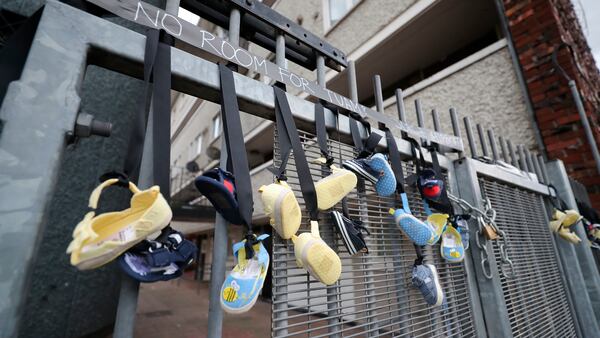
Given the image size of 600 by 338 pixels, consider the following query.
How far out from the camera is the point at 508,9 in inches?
141

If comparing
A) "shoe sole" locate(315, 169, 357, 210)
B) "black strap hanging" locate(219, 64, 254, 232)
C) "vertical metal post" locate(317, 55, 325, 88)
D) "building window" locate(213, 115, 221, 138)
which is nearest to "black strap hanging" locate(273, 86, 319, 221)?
"shoe sole" locate(315, 169, 357, 210)

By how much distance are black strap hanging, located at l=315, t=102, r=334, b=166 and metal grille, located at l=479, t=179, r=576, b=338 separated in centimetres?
127

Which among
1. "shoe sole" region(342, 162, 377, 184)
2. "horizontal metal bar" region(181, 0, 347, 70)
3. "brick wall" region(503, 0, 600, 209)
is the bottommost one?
"shoe sole" region(342, 162, 377, 184)

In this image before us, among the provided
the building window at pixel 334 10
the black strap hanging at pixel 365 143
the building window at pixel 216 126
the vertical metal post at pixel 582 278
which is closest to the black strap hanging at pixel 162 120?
the black strap hanging at pixel 365 143

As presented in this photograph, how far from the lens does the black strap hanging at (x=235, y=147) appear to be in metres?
0.71

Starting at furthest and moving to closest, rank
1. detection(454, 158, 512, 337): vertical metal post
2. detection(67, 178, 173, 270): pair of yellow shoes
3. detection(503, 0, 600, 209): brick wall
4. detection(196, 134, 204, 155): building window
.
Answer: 1. detection(196, 134, 204, 155): building window
2. detection(503, 0, 600, 209): brick wall
3. detection(454, 158, 512, 337): vertical metal post
4. detection(67, 178, 173, 270): pair of yellow shoes

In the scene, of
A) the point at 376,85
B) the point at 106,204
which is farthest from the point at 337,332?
the point at 106,204

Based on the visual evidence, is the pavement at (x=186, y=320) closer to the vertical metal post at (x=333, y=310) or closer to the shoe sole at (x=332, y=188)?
the vertical metal post at (x=333, y=310)

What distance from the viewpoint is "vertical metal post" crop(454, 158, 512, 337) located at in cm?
133

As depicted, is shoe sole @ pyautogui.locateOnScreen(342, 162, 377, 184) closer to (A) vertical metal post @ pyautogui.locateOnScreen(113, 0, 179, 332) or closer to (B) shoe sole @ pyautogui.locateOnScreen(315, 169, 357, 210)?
(B) shoe sole @ pyautogui.locateOnScreen(315, 169, 357, 210)

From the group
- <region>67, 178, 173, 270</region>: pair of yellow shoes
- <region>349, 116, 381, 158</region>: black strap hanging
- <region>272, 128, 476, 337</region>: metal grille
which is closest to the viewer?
<region>67, 178, 173, 270</region>: pair of yellow shoes

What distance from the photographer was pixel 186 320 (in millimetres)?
5684

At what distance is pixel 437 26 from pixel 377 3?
1338 mm

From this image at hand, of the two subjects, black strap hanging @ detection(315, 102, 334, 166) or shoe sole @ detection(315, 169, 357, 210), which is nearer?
shoe sole @ detection(315, 169, 357, 210)
